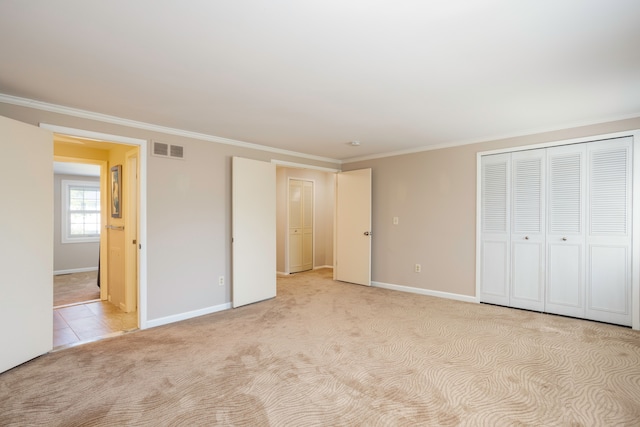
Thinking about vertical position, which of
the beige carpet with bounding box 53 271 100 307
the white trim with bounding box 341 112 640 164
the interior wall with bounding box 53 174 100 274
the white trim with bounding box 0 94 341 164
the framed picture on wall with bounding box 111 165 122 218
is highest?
the white trim with bounding box 341 112 640 164

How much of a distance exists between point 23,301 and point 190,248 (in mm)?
1656

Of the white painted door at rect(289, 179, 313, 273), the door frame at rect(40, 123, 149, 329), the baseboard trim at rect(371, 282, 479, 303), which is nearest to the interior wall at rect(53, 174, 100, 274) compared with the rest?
the white painted door at rect(289, 179, 313, 273)

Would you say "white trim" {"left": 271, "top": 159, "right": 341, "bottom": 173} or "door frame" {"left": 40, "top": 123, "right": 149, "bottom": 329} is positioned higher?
"white trim" {"left": 271, "top": 159, "right": 341, "bottom": 173}

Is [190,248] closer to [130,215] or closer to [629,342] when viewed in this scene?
[130,215]

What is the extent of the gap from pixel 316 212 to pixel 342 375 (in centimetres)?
526

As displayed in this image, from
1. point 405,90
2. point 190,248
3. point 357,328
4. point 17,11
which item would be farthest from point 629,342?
point 17,11

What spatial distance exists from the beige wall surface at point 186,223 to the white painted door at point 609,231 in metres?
4.61

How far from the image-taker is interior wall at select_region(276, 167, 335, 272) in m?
7.07

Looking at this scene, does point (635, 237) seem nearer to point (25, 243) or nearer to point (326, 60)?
→ point (326, 60)

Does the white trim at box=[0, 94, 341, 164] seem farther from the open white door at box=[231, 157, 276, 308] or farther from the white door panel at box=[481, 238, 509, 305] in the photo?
the white door panel at box=[481, 238, 509, 305]

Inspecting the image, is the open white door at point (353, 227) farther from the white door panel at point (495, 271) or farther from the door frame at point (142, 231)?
the door frame at point (142, 231)

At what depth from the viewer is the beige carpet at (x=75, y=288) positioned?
5.07 m

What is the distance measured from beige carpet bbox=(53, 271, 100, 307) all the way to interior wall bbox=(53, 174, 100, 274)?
347 mm

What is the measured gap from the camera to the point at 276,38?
6.51ft
